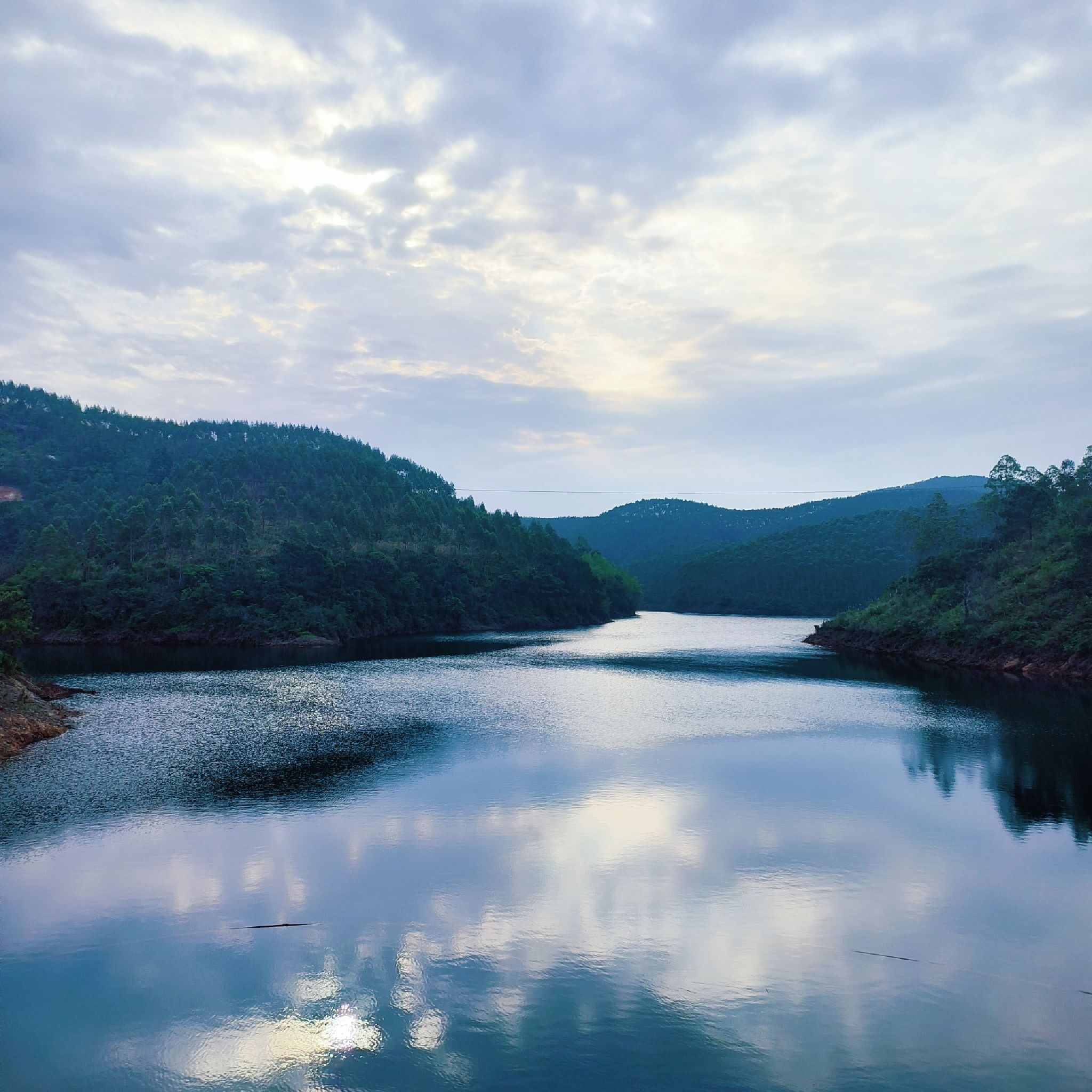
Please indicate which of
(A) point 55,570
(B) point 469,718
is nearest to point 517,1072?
(B) point 469,718

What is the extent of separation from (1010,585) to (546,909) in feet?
242

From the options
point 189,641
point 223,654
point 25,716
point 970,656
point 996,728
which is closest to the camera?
point 25,716

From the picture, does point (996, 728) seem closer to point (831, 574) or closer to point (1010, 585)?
point (1010, 585)

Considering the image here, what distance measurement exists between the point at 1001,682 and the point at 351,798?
55757 millimetres

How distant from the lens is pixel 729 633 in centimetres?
13038

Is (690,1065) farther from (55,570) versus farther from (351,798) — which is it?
(55,570)

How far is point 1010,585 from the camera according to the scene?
78.4 m

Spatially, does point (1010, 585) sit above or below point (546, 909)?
above

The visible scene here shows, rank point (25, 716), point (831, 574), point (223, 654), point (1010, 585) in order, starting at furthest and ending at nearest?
point (831, 574), point (223, 654), point (1010, 585), point (25, 716)

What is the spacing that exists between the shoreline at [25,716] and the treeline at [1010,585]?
236 ft

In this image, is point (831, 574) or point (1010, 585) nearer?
point (1010, 585)

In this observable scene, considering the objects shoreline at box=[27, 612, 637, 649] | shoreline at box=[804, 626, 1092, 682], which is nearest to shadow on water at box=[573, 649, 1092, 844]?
shoreline at box=[804, 626, 1092, 682]

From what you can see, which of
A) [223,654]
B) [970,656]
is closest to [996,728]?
[970,656]

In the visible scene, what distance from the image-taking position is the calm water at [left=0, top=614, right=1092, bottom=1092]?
14.4 meters
